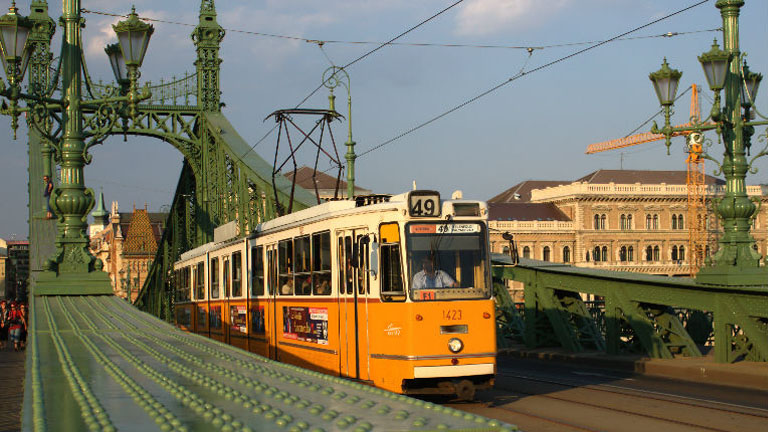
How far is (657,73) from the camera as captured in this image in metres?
18.0

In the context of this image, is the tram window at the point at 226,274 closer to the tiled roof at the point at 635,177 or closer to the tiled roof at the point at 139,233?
the tiled roof at the point at 139,233

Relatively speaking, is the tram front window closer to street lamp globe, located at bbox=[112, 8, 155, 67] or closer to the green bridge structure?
the green bridge structure

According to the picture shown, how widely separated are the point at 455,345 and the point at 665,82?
9.06 meters

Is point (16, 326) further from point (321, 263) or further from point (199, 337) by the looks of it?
point (199, 337)

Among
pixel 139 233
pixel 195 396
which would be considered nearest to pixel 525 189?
pixel 139 233

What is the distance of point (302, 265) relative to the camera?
44.7 ft

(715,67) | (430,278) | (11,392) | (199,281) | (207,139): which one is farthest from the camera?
(207,139)

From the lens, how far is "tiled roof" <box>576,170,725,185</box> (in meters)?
107

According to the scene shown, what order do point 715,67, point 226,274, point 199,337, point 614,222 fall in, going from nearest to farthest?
point 199,337, point 715,67, point 226,274, point 614,222

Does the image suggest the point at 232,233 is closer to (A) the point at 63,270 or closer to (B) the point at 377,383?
(A) the point at 63,270

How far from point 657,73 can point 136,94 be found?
9.99 metres

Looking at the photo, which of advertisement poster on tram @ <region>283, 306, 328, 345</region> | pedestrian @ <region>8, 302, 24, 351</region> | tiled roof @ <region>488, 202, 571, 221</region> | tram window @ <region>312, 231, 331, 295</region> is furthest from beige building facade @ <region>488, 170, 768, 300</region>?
tram window @ <region>312, 231, 331, 295</region>

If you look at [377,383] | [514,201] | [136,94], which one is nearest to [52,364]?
[377,383]

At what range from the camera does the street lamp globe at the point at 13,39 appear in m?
12.6
